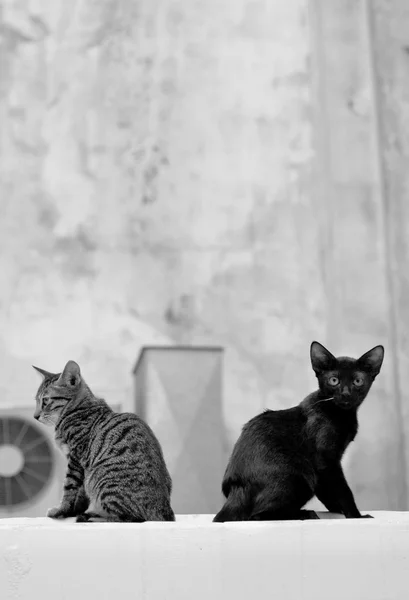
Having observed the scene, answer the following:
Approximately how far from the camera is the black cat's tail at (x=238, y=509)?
1.91m

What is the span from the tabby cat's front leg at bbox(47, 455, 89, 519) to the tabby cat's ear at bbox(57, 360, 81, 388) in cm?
22

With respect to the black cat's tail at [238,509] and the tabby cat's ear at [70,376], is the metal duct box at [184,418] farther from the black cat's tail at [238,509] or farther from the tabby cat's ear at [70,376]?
the black cat's tail at [238,509]

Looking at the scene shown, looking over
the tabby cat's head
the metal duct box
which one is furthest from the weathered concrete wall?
the tabby cat's head

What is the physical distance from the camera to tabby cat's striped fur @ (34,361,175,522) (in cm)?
191

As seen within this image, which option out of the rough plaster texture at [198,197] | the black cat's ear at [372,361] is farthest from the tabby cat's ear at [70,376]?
the rough plaster texture at [198,197]

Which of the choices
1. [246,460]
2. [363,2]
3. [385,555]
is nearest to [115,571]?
[246,460]

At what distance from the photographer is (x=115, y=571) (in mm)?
1682

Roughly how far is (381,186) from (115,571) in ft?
12.3

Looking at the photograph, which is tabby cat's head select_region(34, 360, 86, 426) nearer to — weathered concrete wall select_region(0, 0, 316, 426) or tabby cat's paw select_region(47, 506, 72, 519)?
tabby cat's paw select_region(47, 506, 72, 519)

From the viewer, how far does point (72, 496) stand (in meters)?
2.03

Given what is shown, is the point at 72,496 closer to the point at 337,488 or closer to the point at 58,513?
the point at 58,513

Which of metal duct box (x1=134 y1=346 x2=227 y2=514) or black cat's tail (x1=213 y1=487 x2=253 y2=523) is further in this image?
metal duct box (x1=134 y1=346 x2=227 y2=514)

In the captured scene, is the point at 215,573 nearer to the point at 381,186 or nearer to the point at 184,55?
the point at 381,186

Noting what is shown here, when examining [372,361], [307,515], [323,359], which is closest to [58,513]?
[307,515]
